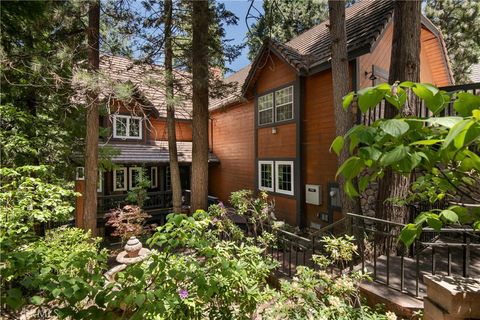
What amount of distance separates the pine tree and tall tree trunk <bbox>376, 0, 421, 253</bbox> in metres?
14.1

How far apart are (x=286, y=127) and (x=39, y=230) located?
29.3ft

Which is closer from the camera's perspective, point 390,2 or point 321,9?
point 390,2

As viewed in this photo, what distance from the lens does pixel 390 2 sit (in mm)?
9273

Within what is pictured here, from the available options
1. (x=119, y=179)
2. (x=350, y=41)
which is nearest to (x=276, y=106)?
(x=350, y=41)

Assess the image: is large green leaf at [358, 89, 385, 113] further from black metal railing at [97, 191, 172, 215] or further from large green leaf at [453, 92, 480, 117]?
black metal railing at [97, 191, 172, 215]

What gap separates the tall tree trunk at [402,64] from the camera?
18.9 feet

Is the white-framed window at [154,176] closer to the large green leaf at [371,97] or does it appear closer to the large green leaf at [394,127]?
the large green leaf at [371,97]

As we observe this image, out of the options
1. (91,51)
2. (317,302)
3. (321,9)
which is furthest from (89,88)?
(321,9)

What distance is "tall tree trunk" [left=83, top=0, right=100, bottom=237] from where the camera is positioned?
24.2 ft

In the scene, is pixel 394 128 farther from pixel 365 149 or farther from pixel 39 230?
pixel 39 230

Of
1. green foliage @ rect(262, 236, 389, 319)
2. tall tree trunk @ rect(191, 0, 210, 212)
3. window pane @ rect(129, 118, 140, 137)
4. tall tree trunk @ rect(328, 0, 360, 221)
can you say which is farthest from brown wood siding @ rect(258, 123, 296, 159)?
green foliage @ rect(262, 236, 389, 319)

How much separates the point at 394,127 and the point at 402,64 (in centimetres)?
572

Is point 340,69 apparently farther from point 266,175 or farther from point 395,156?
point 395,156

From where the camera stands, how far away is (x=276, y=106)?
1095 cm
